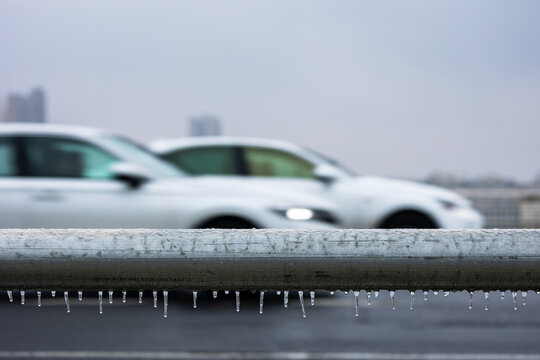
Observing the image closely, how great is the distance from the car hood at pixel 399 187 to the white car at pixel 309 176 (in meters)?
0.01

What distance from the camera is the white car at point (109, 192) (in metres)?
6.44

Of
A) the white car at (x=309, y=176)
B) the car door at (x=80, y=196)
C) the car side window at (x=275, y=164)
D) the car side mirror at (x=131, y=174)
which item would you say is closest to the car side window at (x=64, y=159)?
the car door at (x=80, y=196)

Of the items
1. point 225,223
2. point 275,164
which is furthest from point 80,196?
point 275,164

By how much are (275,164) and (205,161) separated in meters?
0.83

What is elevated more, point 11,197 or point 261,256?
point 11,197

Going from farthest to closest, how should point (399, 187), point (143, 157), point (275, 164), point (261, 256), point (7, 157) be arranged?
point (399, 187)
point (275, 164)
point (143, 157)
point (7, 157)
point (261, 256)

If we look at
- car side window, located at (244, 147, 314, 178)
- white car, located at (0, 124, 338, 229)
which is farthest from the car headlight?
car side window, located at (244, 147, 314, 178)

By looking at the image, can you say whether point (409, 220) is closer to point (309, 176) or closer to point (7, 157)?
point (309, 176)

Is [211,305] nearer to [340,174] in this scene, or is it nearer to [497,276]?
[340,174]

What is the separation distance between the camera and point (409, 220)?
8.81m

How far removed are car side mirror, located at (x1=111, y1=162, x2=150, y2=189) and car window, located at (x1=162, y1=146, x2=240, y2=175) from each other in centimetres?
181

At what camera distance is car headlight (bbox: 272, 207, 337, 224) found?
6.78 m

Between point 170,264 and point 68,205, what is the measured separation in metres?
5.76

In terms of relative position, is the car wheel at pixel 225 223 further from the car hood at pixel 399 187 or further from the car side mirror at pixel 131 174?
the car hood at pixel 399 187
